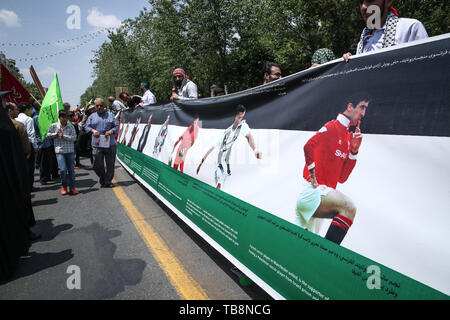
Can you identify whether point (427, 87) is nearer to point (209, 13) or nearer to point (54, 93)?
point (54, 93)

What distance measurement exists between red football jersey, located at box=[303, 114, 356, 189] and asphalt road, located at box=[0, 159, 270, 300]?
1.26m

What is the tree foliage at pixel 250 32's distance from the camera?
1406 centimetres

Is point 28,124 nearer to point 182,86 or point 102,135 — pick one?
point 102,135

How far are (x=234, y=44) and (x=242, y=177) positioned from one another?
18477mm

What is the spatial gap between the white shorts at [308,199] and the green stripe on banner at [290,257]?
11 cm

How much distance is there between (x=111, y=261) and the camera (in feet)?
9.84

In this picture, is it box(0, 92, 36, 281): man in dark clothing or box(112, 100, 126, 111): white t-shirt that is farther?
box(112, 100, 126, 111): white t-shirt

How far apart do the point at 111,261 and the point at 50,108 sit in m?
3.76

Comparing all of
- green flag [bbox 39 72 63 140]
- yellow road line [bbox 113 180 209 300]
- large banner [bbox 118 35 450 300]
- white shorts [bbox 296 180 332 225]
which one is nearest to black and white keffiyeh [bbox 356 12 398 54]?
large banner [bbox 118 35 450 300]

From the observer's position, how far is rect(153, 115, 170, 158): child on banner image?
4.91 meters

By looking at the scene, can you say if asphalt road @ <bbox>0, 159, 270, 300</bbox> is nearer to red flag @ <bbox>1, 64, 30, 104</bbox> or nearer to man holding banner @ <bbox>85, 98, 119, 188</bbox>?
man holding banner @ <bbox>85, 98, 119, 188</bbox>

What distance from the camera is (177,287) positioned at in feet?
8.36

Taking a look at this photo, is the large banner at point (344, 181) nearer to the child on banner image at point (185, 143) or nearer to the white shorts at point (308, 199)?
the white shorts at point (308, 199)

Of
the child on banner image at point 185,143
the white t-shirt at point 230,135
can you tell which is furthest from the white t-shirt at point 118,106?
the white t-shirt at point 230,135
